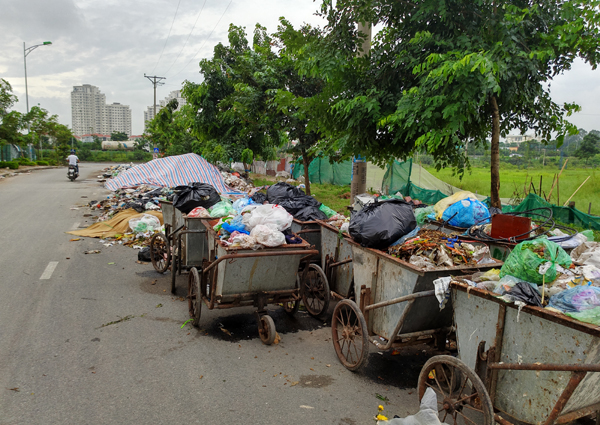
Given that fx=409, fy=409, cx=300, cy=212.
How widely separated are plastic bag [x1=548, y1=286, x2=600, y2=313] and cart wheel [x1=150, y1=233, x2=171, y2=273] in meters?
5.93

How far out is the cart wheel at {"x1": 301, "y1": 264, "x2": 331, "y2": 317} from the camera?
205 inches

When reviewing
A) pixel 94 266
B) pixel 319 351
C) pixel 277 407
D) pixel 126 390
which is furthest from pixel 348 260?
pixel 94 266

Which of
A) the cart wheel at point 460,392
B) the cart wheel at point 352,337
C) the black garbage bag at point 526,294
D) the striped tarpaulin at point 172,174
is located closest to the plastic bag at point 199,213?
the cart wheel at point 352,337

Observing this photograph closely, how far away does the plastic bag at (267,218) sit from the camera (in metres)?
4.87

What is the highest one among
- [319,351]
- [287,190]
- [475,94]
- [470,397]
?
[475,94]

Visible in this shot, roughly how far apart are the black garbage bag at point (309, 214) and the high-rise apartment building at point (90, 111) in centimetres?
14309

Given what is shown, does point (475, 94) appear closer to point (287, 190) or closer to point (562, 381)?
point (287, 190)

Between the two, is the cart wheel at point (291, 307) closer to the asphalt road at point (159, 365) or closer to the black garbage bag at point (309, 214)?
the asphalt road at point (159, 365)

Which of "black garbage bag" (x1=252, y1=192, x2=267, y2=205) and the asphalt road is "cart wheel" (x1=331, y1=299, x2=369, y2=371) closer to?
the asphalt road

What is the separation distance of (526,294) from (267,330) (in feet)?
9.01

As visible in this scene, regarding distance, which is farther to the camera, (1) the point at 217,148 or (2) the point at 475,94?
(1) the point at 217,148

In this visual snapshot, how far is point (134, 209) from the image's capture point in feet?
38.3

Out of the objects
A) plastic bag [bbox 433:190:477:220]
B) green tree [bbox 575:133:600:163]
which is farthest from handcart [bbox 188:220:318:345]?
green tree [bbox 575:133:600:163]

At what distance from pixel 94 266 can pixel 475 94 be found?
6.84 m
